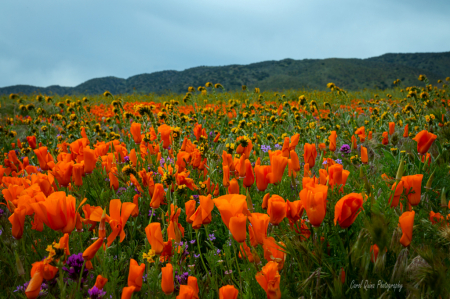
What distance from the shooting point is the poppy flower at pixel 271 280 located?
825 mm

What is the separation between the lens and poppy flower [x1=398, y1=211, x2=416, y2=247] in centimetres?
86

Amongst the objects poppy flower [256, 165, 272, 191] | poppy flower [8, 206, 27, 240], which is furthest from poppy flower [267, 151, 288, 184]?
poppy flower [8, 206, 27, 240]

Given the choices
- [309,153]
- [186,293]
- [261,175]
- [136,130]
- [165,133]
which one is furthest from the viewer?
[136,130]

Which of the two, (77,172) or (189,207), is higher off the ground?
(77,172)

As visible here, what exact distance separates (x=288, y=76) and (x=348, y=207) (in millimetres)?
54004

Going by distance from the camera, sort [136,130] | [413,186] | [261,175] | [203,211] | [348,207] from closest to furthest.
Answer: [348,207] → [203,211] → [413,186] → [261,175] → [136,130]

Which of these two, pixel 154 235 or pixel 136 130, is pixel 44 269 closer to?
pixel 154 235

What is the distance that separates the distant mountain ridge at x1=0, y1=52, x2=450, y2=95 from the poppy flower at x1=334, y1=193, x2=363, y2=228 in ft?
135

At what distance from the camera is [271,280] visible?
2.72ft

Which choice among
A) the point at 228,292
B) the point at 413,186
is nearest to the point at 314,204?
the point at 228,292

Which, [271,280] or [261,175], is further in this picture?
[261,175]

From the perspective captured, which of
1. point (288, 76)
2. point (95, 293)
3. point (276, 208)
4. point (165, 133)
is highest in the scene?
point (288, 76)

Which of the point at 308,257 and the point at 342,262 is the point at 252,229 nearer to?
the point at 308,257

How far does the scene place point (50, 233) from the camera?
167 cm
